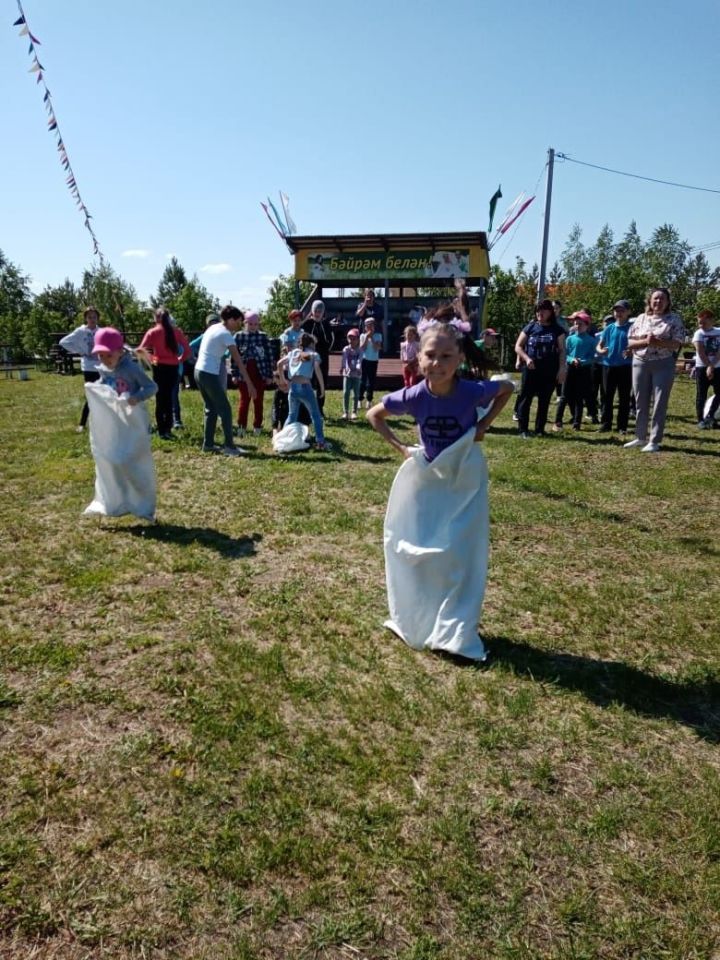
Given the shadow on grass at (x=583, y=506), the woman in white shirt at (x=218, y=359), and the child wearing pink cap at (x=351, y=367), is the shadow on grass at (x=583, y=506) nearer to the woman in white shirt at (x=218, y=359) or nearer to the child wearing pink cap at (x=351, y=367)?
the woman in white shirt at (x=218, y=359)

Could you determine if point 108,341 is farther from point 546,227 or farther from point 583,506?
point 546,227

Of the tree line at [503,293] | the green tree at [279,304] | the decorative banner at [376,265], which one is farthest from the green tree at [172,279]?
the decorative banner at [376,265]

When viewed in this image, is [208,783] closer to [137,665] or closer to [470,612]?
[137,665]

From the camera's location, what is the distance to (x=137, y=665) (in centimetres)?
359

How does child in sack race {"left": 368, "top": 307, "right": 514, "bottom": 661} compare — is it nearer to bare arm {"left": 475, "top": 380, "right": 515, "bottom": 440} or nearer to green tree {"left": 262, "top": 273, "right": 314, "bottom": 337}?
bare arm {"left": 475, "top": 380, "right": 515, "bottom": 440}

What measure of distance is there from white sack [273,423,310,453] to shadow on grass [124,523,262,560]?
324cm

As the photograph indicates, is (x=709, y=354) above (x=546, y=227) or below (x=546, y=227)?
below

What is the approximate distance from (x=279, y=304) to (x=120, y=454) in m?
43.5

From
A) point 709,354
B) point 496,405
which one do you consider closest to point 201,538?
point 496,405

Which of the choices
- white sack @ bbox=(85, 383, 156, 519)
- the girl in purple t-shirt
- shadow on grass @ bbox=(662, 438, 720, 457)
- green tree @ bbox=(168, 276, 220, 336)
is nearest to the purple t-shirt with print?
the girl in purple t-shirt

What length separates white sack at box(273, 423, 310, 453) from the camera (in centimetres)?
905

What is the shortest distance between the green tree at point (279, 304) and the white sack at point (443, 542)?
41.5m

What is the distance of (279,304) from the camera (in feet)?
154

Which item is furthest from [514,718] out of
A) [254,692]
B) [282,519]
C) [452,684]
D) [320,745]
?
[282,519]
